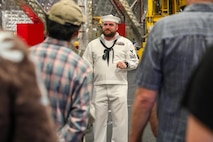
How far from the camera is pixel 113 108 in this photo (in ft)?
18.0

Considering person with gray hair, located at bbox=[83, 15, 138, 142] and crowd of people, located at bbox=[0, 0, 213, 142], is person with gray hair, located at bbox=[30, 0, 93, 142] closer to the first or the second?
crowd of people, located at bbox=[0, 0, 213, 142]

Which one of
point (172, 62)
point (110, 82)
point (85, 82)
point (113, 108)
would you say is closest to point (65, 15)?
point (85, 82)

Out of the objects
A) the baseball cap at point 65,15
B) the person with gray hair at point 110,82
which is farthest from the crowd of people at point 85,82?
the person with gray hair at point 110,82

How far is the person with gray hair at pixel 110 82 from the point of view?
17.8 feet

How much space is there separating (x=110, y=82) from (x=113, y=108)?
329 mm

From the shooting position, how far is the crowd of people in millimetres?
1267

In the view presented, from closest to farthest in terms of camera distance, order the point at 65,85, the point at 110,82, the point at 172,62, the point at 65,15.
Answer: the point at 172,62 → the point at 65,85 → the point at 65,15 → the point at 110,82

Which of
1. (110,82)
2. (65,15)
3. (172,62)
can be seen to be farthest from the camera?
(110,82)

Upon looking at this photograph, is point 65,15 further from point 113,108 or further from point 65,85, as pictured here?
point 113,108

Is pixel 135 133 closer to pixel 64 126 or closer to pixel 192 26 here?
pixel 64 126

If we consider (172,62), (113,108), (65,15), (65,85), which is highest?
(65,15)

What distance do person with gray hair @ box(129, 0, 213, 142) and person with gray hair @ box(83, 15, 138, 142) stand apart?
2.98 meters

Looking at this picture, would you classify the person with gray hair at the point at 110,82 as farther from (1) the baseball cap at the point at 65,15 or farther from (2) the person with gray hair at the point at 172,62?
(2) the person with gray hair at the point at 172,62

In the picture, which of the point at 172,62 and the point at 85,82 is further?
the point at 85,82
